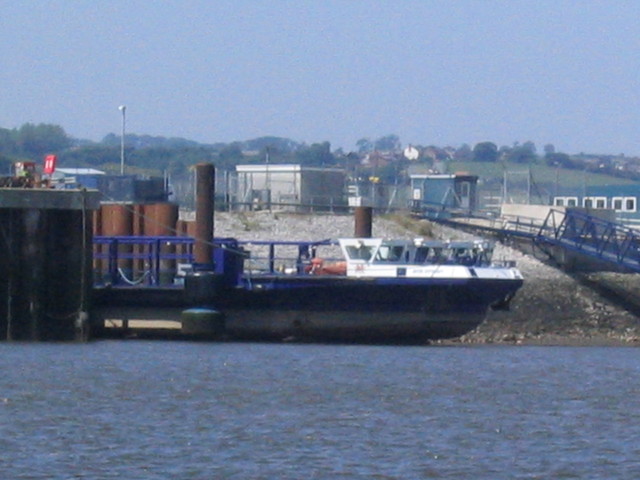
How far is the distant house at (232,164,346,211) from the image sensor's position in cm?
7342

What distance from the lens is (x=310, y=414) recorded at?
30031 mm

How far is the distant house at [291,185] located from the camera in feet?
241

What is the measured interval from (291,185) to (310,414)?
45151mm

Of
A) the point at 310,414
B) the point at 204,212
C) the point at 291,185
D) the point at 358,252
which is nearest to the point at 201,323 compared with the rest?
the point at 204,212

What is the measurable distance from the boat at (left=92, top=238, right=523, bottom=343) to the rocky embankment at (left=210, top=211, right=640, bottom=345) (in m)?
1.23

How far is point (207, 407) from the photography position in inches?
1214

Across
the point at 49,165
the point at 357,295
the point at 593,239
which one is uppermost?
the point at 49,165

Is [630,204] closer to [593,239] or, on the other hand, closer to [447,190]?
[447,190]

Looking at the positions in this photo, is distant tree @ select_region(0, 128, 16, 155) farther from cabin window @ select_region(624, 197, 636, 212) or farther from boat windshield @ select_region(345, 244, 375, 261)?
boat windshield @ select_region(345, 244, 375, 261)

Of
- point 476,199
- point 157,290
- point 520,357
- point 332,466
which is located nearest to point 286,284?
point 157,290

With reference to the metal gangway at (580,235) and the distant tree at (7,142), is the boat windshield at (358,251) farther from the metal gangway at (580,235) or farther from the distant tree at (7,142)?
the distant tree at (7,142)

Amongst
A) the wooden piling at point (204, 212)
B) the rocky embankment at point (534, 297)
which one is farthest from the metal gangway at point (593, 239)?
the wooden piling at point (204, 212)

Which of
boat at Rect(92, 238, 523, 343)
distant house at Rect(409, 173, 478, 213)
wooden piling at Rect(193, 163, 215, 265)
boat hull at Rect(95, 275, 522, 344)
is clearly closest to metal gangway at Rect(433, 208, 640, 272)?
boat at Rect(92, 238, 523, 343)

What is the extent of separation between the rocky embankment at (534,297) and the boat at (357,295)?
48.5 inches
